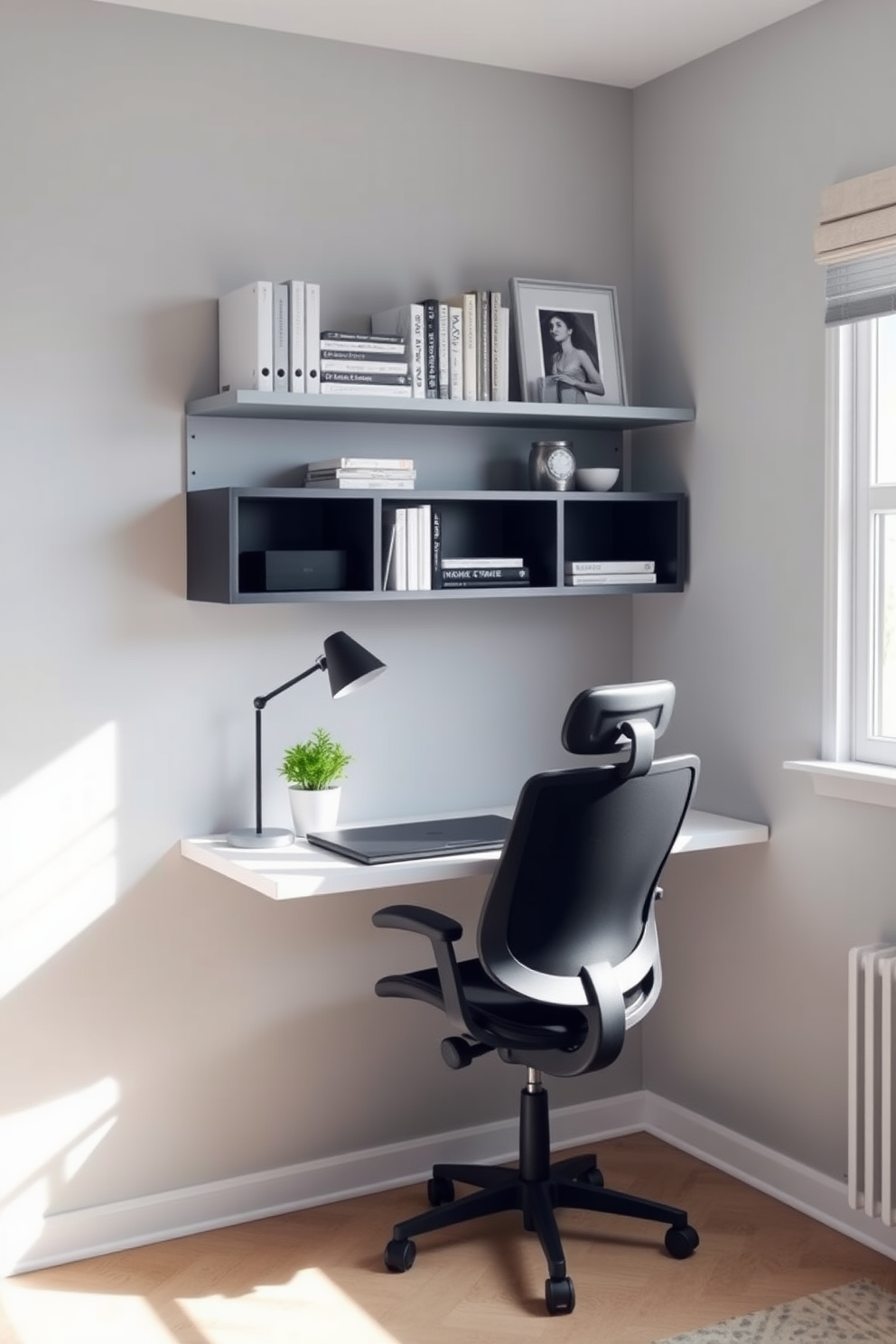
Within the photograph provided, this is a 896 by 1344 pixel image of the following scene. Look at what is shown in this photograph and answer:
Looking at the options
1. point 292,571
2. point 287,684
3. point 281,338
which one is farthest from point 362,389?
point 287,684

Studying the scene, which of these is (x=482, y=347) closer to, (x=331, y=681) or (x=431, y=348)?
(x=431, y=348)

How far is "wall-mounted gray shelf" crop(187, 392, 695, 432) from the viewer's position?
117 inches

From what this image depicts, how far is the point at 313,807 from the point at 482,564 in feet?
2.19

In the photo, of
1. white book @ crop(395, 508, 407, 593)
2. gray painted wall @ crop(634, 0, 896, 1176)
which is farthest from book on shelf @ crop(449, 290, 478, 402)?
gray painted wall @ crop(634, 0, 896, 1176)

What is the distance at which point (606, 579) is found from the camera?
3416mm

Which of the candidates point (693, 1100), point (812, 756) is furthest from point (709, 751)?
point (693, 1100)

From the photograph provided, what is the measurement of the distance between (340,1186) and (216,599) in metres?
1.40

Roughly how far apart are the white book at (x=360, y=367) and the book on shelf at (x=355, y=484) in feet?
0.73

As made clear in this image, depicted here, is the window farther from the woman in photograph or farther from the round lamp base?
the round lamp base

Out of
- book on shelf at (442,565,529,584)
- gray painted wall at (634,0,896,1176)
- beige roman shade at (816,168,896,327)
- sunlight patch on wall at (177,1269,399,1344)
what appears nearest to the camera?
sunlight patch on wall at (177,1269,399,1344)

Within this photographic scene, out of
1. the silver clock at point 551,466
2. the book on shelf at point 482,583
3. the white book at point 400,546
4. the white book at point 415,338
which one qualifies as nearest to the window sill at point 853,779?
the book on shelf at point 482,583

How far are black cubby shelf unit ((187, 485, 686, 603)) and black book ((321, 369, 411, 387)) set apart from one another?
237mm

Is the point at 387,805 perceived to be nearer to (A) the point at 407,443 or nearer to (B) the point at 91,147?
(A) the point at 407,443

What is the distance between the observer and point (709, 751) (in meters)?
3.52
